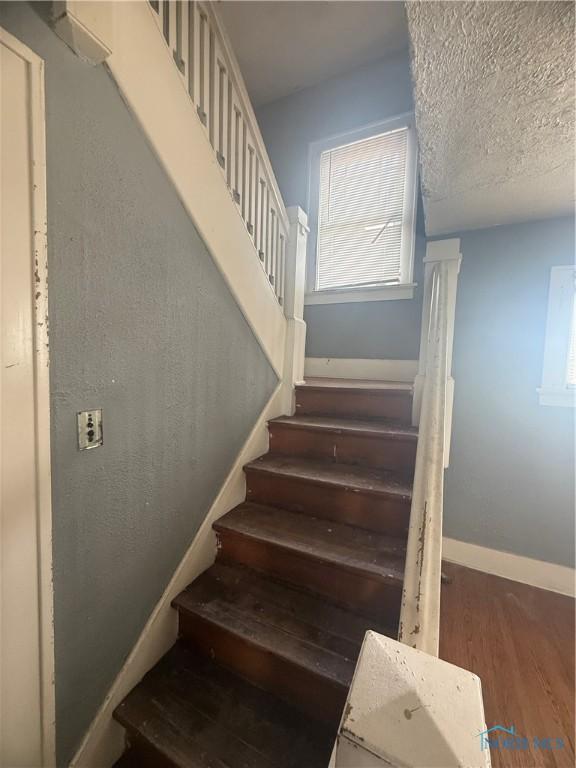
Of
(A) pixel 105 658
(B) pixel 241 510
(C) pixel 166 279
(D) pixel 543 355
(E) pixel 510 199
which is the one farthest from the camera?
(D) pixel 543 355

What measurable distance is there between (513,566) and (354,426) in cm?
148

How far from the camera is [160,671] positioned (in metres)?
1.14

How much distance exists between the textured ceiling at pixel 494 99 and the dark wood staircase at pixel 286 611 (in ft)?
4.09

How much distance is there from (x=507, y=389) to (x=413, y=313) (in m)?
0.87

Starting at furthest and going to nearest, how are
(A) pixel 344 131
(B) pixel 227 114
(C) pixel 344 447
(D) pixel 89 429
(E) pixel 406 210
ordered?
(A) pixel 344 131 < (E) pixel 406 210 < (C) pixel 344 447 < (B) pixel 227 114 < (D) pixel 89 429

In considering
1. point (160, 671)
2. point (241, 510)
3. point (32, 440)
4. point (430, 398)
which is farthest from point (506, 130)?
point (160, 671)

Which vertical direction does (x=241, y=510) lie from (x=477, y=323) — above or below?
below

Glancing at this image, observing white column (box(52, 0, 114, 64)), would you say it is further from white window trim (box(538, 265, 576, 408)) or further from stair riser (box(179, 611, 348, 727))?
white window trim (box(538, 265, 576, 408))

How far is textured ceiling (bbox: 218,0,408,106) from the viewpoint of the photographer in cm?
217

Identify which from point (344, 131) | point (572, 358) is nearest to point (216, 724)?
point (572, 358)

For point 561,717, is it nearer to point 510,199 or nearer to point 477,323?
point 477,323

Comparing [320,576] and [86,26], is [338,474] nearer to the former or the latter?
[320,576]

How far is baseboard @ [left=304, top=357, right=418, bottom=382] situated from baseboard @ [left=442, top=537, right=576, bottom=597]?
1.24 m

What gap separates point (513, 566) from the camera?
2.02 m
